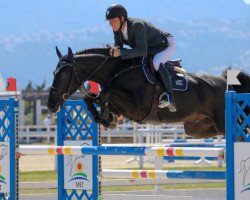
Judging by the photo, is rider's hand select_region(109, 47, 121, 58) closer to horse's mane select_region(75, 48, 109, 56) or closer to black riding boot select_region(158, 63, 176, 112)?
horse's mane select_region(75, 48, 109, 56)

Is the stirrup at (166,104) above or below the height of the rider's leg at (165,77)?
below

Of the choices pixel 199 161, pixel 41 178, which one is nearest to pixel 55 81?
pixel 41 178

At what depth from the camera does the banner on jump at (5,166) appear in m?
8.20

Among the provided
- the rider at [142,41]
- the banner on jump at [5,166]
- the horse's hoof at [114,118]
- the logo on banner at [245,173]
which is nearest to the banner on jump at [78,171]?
the banner on jump at [5,166]

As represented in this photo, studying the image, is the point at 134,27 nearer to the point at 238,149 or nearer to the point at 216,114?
the point at 216,114

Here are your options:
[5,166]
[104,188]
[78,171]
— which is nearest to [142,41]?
[78,171]

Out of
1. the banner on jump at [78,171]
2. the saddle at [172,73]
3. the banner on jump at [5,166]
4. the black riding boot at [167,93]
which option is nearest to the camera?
the black riding boot at [167,93]

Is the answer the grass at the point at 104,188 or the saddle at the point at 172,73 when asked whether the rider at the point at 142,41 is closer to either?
the saddle at the point at 172,73

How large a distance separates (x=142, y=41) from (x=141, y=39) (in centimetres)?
2

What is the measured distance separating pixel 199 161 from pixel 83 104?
9.59 metres

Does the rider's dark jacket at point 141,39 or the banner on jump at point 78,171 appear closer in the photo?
the rider's dark jacket at point 141,39

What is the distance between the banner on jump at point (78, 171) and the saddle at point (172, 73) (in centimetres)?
107

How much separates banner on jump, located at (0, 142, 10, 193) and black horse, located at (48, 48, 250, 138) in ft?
2.46

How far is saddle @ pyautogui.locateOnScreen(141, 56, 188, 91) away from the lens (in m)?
8.01
